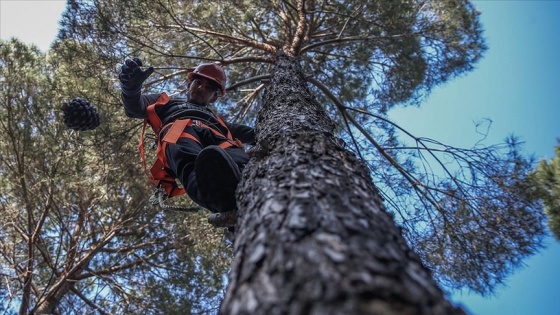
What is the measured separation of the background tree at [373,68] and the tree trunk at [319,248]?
98cm

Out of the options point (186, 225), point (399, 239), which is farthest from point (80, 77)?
point (399, 239)

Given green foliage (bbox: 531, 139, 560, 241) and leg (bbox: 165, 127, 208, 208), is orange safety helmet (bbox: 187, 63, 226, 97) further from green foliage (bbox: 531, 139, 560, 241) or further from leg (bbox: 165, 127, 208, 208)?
green foliage (bbox: 531, 139, 560, 241)

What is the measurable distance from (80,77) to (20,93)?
964 millimetres

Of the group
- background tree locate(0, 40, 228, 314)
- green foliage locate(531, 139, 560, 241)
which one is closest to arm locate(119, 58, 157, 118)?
background tree locate(0, 40, 228, 314)

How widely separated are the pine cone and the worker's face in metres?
0.87

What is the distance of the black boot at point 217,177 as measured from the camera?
1.71 meters

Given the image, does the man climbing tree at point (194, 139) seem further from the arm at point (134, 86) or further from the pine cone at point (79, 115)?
the pine cone at point (79, 115)

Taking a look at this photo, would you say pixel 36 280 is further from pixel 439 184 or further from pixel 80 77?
pixel 439 184

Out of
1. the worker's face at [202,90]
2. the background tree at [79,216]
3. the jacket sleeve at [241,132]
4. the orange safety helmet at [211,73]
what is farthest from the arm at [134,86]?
the background tree at [79,216]

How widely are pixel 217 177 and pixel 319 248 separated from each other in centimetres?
95

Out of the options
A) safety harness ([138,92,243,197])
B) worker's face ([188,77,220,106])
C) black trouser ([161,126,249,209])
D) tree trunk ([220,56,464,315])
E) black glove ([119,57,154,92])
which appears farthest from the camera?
worker's face ([188,77,220,106])

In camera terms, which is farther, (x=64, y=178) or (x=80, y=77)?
(x=64, y=178)

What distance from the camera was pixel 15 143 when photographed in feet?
16.9

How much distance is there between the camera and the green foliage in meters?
4.12
